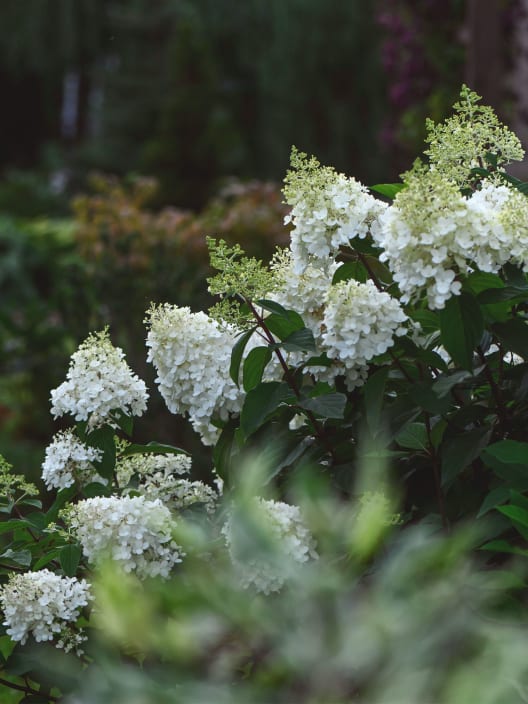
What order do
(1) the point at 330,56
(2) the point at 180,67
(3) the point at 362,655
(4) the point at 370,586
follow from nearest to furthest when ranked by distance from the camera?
(3) the point at 362,655 < (4) the point at 370,586 < (2) the point at 180,67 < (1) the point at 330,56

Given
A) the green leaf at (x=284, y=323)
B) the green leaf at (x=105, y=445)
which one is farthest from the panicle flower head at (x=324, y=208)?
the green leaf at (x=105, y=445)

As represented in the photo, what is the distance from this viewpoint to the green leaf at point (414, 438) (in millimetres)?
1604

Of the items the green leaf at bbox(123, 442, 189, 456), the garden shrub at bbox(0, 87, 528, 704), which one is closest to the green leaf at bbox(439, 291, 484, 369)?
the garden shrub at bbox(0, 87, 528, 704)

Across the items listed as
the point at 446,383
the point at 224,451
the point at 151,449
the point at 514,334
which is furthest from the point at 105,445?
the point at 514,334

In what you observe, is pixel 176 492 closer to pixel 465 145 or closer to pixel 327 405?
pixel 327 405

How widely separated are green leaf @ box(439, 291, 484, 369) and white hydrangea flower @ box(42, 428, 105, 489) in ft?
2.37

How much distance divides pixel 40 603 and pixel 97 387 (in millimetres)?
381

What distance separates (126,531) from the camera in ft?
5.23

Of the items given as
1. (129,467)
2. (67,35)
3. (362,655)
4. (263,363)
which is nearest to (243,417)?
(263,363)

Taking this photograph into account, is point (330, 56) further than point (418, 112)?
Yes

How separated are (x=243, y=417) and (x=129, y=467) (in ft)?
1.32

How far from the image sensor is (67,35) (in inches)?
705

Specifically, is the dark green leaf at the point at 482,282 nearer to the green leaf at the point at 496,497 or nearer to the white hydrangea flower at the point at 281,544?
the green leaf at the point at 496,497

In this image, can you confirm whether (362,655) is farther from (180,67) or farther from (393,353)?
(180,67)
